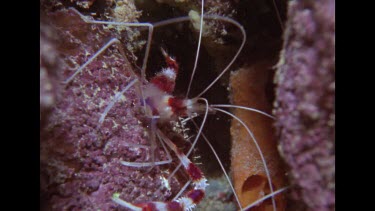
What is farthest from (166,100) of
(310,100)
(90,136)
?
(310,100)

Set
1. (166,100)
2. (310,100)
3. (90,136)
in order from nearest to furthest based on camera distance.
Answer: (310,100), (90,136), (166,100)

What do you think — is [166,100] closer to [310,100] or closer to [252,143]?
[252,143]

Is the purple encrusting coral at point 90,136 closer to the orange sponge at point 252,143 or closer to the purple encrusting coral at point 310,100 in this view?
the orange sponge at point 252,143

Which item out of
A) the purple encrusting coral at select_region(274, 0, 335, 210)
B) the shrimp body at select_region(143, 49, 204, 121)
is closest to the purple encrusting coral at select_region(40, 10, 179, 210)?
the shrimp body at select_region(143, 49, 204, 121)

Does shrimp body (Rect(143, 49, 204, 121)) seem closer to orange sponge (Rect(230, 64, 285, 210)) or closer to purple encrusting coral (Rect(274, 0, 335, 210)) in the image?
orange sponge (Rect(230, 64, 285, 210))
